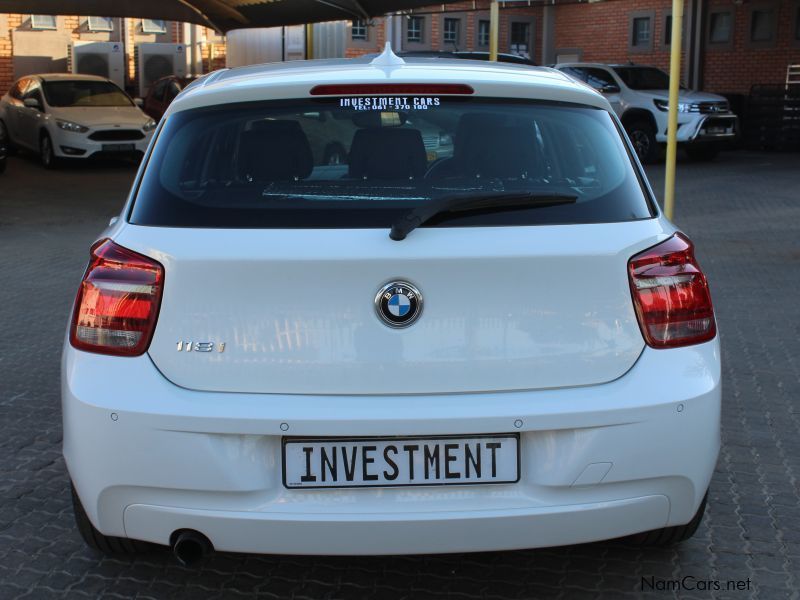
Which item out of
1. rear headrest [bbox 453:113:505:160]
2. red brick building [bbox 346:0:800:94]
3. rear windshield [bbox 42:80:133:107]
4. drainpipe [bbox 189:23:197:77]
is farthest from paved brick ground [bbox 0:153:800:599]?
drainpipe [bbox 189:23:197:77]

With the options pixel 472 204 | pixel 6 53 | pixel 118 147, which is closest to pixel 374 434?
pixel 472 204

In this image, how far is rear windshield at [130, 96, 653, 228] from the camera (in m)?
3.22

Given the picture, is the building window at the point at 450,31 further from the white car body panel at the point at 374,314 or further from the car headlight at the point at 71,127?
the white car body panel at the point at 374,314

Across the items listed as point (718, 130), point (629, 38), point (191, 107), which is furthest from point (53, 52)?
point (191, 107)

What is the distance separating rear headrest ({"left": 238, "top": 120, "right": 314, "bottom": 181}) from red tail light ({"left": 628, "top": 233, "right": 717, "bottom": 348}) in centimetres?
101

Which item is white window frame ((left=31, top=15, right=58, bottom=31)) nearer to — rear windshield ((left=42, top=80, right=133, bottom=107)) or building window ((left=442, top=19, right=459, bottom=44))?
rear windshield ((left=42, top=80, right=133, bottom=107))

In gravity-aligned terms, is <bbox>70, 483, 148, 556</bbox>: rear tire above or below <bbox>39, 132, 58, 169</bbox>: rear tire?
above

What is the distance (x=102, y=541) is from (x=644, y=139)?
65.1ft

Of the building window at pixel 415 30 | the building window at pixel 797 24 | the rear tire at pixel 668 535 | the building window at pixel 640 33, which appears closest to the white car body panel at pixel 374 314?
the rear tire at pixel 668 535

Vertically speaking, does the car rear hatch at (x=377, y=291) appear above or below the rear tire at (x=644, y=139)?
above

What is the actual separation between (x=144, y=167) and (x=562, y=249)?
49.0 inches

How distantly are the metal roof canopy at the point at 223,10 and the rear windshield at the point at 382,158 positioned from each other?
1573cm

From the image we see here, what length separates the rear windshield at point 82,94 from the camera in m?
21.2

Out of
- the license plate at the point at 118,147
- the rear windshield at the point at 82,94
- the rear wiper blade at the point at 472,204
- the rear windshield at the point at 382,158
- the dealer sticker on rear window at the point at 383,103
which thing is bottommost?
the license plate at the point at 118,147
